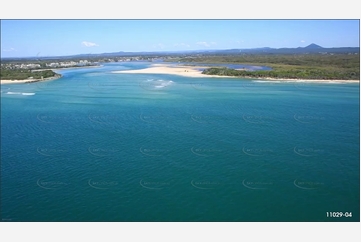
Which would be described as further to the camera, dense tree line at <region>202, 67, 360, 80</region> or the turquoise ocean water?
dense tree line at <region>202, 67, 360, 80</region>

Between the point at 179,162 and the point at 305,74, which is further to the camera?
the point at 305,74

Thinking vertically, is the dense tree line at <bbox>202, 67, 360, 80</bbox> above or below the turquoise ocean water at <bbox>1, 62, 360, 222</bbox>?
above

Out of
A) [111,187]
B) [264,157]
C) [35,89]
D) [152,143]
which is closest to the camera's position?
[111,187]

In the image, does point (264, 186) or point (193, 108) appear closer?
point (264, 186)

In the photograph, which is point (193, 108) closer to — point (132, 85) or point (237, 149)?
point (237, 149)

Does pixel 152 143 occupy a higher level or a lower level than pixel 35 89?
lower

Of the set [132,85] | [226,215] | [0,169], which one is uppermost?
[132,85]

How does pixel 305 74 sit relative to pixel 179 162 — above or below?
above

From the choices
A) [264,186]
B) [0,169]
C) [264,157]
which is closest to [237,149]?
[264,157]
